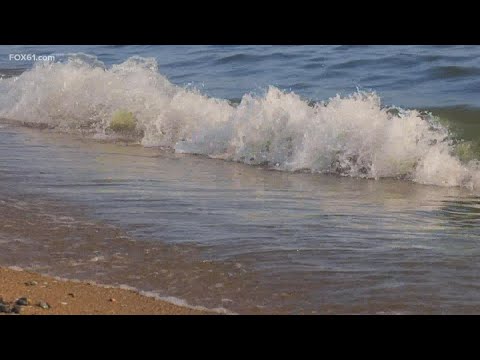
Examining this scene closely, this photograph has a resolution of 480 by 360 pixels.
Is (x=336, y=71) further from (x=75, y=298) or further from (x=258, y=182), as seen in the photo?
(x=75, y=298)

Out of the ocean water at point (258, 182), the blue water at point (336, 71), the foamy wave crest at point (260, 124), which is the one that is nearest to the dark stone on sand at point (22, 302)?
the ocean water at point (258, 182)

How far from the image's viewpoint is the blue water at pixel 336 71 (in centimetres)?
1235

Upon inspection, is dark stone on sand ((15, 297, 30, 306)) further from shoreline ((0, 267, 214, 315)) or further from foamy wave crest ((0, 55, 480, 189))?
foamy wave crest ((0, 55, 480, 189))

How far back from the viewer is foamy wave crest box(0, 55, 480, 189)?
8.58 metres

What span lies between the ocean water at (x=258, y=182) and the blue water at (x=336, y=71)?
0.21ft

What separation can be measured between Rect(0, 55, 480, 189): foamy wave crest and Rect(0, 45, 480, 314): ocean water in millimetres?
24

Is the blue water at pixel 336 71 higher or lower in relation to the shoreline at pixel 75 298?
higher

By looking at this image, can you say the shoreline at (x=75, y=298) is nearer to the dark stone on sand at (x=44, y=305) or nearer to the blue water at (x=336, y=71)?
the dark stone on sand at (x=44, y=305)

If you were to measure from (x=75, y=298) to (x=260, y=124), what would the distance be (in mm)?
5845

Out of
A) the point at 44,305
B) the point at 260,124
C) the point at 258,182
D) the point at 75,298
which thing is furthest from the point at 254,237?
the point at 260,124

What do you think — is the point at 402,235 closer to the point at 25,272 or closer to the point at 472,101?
the point at 25,272

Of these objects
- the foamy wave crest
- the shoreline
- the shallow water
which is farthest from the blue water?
the shoreline

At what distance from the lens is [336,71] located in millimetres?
14383
